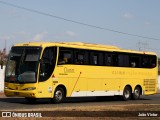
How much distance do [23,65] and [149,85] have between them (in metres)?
12.4

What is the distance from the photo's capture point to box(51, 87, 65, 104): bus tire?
1010 inches

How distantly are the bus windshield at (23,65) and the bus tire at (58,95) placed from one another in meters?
1.81

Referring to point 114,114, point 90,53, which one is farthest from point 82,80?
point 114,114

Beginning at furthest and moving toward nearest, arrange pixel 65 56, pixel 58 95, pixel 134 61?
pixel 134 61 < pixel 65 56 < pixel 58 95

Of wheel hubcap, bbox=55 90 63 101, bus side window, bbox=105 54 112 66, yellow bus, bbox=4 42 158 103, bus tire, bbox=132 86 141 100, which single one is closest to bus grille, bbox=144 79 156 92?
yellow bus, bbox=4 42 158 103

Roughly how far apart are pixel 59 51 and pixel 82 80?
294 cm

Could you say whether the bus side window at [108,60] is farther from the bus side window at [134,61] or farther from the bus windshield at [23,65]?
the bus windshield at [23,65]

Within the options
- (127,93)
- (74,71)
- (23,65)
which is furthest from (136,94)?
(23,65)

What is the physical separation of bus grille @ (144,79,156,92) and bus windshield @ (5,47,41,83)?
11513 millimetres

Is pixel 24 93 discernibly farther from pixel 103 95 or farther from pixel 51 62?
pixel 103 95

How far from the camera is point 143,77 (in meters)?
33.4

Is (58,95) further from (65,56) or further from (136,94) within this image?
(136,94)

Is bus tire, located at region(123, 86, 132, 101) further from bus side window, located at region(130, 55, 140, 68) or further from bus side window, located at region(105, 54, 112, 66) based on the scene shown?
bus side window, located at region(105, 54, 112, 66)

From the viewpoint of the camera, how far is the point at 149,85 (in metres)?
34.2
